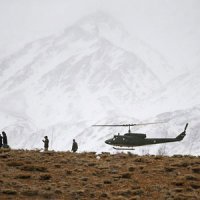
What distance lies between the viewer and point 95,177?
31469 millimetres

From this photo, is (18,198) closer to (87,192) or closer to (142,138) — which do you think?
(87,192)

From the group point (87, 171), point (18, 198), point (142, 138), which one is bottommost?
point (18, 198)

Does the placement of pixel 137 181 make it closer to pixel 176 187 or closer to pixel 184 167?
pixel 176 187

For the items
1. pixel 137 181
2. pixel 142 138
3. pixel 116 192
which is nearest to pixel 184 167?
pixel 137 181

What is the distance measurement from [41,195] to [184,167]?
11.1 meters

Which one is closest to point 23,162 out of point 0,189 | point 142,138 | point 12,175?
point 12,175

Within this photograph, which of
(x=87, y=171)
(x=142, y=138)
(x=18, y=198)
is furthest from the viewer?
(x=142, y=138)

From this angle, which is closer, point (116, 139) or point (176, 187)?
point (176, 187)

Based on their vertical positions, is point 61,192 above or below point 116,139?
below

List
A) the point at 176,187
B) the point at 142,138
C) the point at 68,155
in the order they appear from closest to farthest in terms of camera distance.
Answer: the point at 176,187
the point at 68,155
the point at 142,138

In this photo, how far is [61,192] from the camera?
27484 millimetres

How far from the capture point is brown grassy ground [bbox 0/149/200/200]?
89.8 ft

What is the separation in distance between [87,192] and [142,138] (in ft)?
74.5

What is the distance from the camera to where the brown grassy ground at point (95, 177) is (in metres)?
27.4
